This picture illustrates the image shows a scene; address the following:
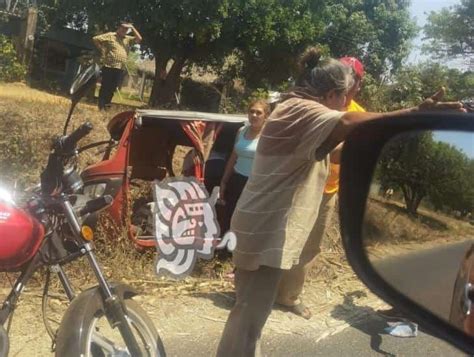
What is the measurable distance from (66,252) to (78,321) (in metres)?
0.34

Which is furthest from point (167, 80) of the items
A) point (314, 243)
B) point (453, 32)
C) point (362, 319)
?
point (453, 32)

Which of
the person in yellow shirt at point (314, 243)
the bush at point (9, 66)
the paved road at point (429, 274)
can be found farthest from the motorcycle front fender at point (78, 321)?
the bush at point (9, 66)

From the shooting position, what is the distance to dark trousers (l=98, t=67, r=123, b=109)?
30.1ft

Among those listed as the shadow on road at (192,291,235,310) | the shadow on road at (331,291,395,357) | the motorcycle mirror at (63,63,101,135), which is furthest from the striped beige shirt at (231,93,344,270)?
the shadow on road at (192,291,235,310)

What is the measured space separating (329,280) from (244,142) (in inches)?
58.7

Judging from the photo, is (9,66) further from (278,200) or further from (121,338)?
(278,200)

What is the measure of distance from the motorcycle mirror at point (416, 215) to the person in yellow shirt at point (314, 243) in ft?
4.94

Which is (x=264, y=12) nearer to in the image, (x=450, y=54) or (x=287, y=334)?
(x=287, y=334)

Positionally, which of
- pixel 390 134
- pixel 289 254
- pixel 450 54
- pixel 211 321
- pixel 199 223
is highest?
pixel 450 54

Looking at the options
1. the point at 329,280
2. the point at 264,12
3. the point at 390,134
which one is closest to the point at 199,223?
the point at 329,280

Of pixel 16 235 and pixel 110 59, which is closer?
pixel 16 235

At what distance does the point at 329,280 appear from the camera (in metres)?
5.77

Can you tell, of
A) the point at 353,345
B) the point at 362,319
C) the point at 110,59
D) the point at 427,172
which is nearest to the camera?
the point at 427,172

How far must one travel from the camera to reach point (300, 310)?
4.73 metres
